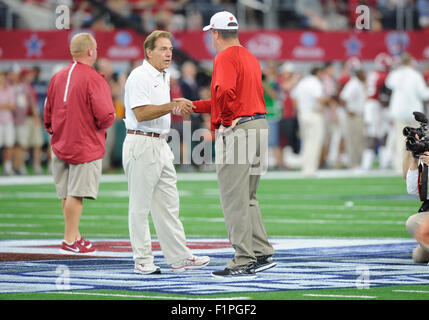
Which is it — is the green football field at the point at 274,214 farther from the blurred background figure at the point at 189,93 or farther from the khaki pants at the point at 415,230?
the blurred background figure at the point at 189,93

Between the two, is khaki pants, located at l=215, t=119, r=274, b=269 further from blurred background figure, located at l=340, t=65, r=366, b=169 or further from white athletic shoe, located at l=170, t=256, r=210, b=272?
blurred background figure, located at l=340, t=65, r=366, b=169

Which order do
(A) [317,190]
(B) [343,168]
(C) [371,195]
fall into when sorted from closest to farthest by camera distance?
(C) [371,195] < (A) [317,190] < (B) [343,168]

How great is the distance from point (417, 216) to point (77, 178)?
12.0ft

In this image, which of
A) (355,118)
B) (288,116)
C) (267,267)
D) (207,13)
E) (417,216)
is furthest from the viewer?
(207,13)

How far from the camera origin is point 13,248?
11375mm

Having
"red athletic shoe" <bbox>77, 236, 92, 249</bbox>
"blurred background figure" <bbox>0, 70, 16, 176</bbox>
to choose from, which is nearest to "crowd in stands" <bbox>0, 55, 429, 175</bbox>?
"blurred background figure" <bbox>0, 70, 16, 176</bbox>

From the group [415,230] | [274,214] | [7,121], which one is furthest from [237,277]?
[7,121]

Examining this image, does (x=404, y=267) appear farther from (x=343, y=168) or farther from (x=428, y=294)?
(x=343, y=168)

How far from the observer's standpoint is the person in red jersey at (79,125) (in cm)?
1123

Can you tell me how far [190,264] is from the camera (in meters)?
9.66

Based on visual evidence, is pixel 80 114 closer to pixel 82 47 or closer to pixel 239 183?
pixel 82 47

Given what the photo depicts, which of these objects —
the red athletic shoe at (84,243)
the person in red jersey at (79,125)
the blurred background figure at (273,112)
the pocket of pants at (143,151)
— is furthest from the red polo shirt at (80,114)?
the blurred background figure at (273,112)

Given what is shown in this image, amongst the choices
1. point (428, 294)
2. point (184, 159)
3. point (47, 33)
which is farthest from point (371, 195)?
point (47, 33)

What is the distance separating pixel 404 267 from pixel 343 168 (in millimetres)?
18586
